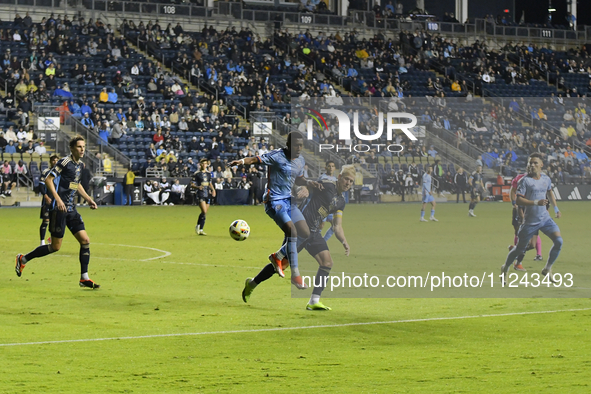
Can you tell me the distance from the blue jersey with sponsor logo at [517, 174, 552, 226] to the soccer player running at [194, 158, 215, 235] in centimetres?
1280

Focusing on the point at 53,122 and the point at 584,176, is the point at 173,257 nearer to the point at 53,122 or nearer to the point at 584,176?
the point at 53,122

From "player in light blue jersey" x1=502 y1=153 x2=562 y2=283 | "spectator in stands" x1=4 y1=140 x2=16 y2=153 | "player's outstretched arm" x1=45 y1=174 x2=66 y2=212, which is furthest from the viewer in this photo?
"spectator in stands" x1=4 y1=140 x2=16 y2=153

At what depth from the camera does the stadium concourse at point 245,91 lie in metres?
39.1

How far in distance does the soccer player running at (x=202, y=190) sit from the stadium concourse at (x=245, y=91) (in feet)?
26.7

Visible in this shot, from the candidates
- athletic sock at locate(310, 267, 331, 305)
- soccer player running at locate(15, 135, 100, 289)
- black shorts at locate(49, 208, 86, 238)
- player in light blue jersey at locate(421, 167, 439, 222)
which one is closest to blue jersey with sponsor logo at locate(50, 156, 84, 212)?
soccer player running at locate(15, 135, 100, 289)

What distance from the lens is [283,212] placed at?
11.4m

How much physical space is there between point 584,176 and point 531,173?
30.4 m

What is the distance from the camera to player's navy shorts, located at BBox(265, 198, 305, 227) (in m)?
11.4

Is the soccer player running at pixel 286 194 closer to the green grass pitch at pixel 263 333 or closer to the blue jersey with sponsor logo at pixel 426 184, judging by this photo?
the green grass pitch at pixel 263 333

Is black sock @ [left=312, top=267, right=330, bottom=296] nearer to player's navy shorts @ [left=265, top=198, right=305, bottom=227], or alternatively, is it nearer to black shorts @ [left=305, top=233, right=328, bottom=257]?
black shorts @ [left=305, top=233, right=328, bottom=257]

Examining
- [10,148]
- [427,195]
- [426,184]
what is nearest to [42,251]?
[427,195]

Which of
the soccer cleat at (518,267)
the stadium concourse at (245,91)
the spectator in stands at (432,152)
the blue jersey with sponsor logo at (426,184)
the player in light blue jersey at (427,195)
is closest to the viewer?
the soccer cleat at (518,267)

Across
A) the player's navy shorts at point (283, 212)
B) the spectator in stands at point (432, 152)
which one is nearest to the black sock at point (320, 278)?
the player's navy shorts at point (283, 212)

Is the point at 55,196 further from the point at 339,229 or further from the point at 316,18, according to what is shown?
the point at 316,18
